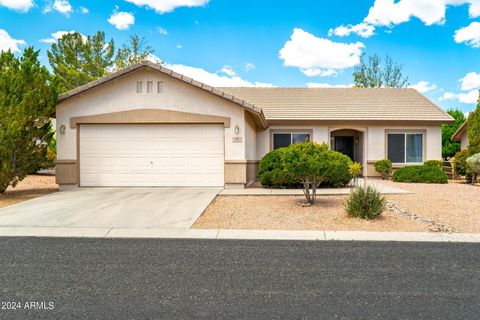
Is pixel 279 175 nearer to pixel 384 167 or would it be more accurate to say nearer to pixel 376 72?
pixel 384 167

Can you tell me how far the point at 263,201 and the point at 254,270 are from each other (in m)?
5.72

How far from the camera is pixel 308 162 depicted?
8633mm

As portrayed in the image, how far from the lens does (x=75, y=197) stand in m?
10.7

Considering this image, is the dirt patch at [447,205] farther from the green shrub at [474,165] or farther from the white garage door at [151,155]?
the white garage door at [151,155]

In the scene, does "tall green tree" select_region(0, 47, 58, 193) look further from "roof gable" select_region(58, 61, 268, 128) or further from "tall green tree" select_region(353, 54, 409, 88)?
"tall green tree" select_region(353, 54, 409, 88)

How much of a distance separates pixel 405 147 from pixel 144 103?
14.3 metres

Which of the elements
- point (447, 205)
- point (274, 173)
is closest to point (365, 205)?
point (447, 205)

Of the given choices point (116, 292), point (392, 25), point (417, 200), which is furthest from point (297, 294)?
point (392, 25)

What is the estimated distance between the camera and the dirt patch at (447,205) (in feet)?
24.2

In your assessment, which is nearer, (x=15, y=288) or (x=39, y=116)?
(x=15, y=288)

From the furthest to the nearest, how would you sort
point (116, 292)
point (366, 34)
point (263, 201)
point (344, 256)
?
point (366, 34), point (263, 201), point (344, 256), point (116, 292)

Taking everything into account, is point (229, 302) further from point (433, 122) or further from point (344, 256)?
point (433, 122)

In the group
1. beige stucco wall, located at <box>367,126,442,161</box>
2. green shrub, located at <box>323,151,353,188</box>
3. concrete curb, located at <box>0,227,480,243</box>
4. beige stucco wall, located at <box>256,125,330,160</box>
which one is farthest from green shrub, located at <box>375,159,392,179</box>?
concrete curb, located at <box>0,227,480,243</box>

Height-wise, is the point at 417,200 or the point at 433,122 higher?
the point at 433,122
